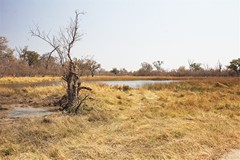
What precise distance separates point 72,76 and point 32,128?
4902 millimetres

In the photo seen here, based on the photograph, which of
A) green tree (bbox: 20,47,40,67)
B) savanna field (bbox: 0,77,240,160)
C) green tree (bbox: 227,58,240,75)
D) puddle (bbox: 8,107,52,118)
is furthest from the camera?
green tree (bbox: 20,47,40,67)

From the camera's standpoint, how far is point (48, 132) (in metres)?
7.30

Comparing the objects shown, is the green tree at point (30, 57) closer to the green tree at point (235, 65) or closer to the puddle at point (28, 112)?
the green tree at point (235, 65)

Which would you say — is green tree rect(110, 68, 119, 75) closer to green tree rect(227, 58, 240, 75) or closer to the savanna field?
green tree rect(227, 58, 240, 75)

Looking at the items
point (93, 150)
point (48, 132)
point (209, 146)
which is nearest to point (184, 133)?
point (209, 146)

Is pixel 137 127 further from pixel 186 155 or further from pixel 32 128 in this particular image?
pixel 32 128

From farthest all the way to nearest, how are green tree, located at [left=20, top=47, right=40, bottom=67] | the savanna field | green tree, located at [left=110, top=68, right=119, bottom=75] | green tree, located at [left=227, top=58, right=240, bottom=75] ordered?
green tree, located at [left=110, top=68, right=119, bottom=75] < green tree, located at [left=20, top=47, right=40, bottom=67] < green tree, located at [left=227, top=58, right=240, bottom=75] < the savanna field

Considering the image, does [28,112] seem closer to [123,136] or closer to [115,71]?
[123,136]

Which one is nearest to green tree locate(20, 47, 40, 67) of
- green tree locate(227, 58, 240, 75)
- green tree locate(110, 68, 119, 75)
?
green tree locate(110, 68, 119, 75)

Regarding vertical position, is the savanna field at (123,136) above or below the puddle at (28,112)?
below

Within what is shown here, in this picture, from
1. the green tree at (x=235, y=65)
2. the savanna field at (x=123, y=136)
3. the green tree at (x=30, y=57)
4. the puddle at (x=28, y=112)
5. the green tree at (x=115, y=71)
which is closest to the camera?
the savanna field at (x=123, y=136)

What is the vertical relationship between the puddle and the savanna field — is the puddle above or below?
above

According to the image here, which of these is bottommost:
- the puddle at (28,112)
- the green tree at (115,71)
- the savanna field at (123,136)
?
the savanna field at (123,136)

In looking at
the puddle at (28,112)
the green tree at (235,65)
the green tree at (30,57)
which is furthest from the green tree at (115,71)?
the puddle at (28,112)
